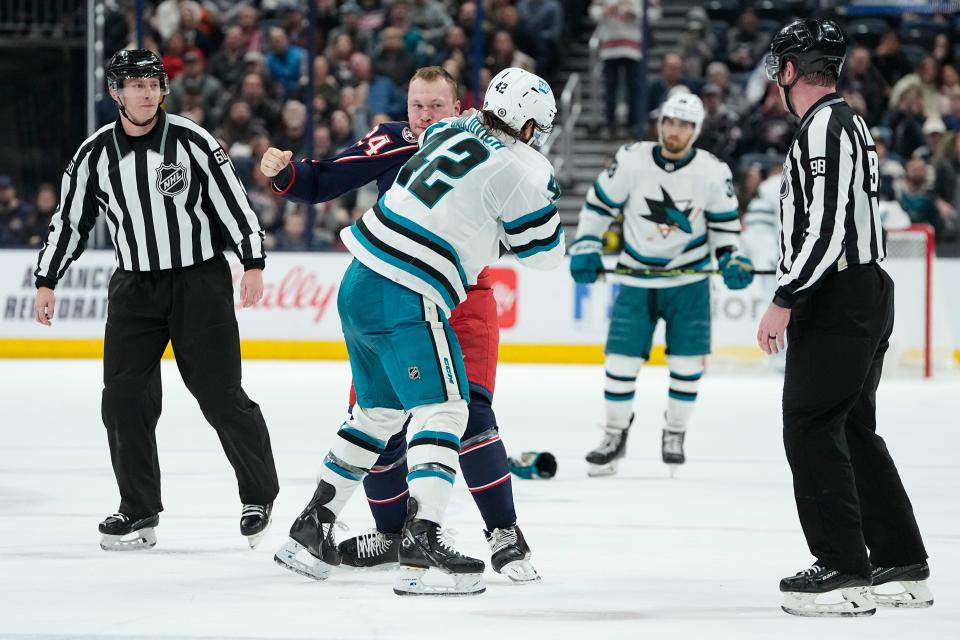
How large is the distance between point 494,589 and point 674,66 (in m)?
8.18

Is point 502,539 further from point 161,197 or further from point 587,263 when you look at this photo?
point 587,263

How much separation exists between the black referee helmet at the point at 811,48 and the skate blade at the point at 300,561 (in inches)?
61.3

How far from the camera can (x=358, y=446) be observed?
345 centimetres

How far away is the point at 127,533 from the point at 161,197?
904 millimetres

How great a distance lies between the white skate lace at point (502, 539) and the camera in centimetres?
349

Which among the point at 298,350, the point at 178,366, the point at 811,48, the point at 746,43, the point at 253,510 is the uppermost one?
the point at 746,43

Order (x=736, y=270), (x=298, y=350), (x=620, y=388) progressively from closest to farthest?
(x=736, y=270) < (x=620, y=388) < (x=298, y=350)

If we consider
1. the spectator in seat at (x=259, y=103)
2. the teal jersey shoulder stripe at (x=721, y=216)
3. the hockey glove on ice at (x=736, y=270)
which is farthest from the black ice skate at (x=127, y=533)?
the spectator in seat at (x=259, y=103)

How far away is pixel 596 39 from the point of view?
1142 cm

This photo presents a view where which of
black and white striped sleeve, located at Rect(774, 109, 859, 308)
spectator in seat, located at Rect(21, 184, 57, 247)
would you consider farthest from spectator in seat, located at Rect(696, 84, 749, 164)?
black and white striped sleeve, located at Rect(774, 109, 859, 308)

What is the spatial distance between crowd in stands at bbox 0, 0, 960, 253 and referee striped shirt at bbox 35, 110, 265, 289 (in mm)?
6055

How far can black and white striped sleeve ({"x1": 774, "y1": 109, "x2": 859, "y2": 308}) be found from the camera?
3.09 meters

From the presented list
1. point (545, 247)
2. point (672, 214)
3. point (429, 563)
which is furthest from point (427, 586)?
point (672, 214)

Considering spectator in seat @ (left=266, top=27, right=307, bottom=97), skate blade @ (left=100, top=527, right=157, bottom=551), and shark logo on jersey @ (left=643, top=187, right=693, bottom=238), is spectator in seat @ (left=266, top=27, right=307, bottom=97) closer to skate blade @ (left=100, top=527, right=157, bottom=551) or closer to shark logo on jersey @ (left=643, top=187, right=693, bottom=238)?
shark logo on jersey @ (left=643, top=187, right=693, bottom=238)
